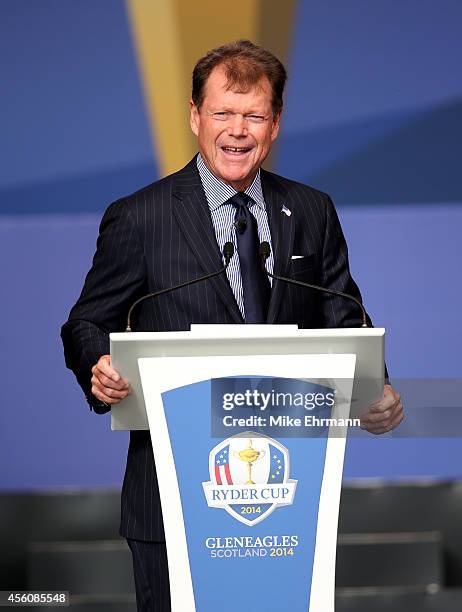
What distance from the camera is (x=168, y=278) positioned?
2541mm

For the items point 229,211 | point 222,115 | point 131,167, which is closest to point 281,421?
point 229,211

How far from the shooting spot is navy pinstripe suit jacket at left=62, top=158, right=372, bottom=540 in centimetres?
248

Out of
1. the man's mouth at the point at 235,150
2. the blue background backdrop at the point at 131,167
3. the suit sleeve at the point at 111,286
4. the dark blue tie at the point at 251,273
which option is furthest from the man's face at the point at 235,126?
the blue background backdrop at the point at 131,167

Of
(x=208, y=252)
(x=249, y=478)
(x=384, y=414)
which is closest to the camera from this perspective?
(x=249, y=478)

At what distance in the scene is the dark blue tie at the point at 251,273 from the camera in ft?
8.16

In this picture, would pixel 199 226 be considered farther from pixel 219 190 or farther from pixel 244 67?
pixel 244 67

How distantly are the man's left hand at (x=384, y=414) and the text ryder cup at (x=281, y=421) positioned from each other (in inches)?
5.5

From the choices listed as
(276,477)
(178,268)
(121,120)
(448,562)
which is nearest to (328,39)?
(121,120)

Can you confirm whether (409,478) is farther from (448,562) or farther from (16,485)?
(16,485)

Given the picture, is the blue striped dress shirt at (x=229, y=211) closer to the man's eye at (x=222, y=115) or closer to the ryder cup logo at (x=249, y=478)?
the man's eye at (x=222, y=115)

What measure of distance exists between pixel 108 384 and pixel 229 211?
2.01ft

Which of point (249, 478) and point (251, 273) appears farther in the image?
point (251, 273)

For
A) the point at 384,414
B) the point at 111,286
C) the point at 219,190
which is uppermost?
the point at 219,190

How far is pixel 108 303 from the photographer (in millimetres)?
2564
